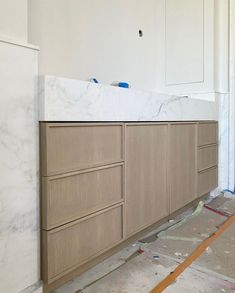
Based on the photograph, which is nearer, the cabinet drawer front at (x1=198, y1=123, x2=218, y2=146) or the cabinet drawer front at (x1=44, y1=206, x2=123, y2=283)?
the cabinet drawer front at (x1=44, y1=206, x2=123, y2=283)

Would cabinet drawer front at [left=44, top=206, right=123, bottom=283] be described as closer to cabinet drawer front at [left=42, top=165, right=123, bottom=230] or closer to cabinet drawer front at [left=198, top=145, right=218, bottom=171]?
cabinet drawer front at [left=42, top=165, right=123, bottom=230]

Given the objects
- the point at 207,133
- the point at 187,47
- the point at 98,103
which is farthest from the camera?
the point at 187,47

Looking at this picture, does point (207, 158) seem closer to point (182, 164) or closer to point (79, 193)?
point (182, 164)

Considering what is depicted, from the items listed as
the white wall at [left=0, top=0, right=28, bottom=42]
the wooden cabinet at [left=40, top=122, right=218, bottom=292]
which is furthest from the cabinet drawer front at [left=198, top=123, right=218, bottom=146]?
the white wall at [left=0, top=0, right=28, bottom=42]

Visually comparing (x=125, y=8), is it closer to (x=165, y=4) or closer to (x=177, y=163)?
(x=165, y=4)

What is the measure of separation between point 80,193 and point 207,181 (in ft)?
6.48

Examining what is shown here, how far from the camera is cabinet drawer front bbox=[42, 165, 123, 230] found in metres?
1.46

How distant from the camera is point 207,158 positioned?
320 centimetres

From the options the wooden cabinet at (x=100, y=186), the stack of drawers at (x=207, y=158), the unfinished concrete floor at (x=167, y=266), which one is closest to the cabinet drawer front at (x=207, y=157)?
the stack of drawers at (x=207, y=158)

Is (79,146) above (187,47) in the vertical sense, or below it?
below

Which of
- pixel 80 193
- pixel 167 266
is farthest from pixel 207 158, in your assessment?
pixel 80 193

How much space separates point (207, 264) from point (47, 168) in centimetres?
116

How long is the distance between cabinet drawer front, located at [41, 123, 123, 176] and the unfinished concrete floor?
2.04 feet

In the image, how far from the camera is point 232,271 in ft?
5.90
